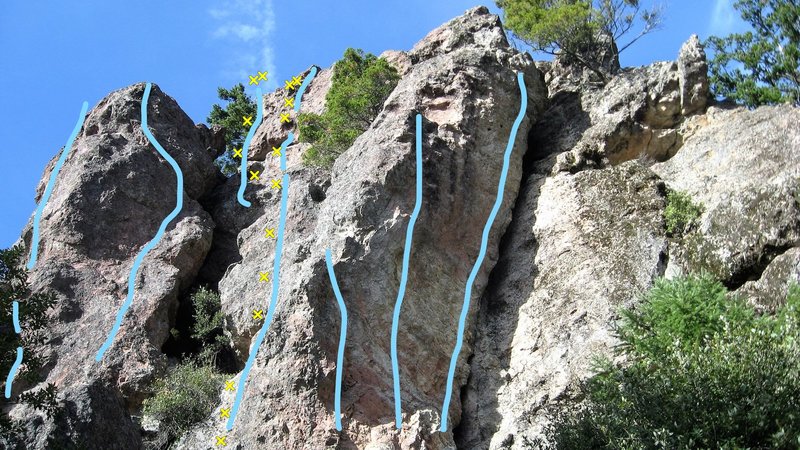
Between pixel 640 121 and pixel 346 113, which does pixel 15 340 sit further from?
pixel 640 121

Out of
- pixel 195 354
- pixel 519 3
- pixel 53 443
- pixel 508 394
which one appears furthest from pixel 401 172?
pixel 519 3

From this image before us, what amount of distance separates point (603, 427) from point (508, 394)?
307 cm

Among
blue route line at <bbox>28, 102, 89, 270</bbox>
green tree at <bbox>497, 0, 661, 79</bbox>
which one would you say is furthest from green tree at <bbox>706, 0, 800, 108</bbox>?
blue route line at <bbox>28, 102, 89, 270</bbox>

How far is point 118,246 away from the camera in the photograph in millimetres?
22094

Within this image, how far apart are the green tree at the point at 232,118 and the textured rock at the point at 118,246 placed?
4898 millimetres

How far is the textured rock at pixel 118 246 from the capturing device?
62.7 ft

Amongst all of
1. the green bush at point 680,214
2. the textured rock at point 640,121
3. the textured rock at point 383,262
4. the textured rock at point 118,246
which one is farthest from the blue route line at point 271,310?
the green bush at point 680,214

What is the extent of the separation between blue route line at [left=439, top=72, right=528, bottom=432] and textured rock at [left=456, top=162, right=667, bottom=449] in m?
0.48

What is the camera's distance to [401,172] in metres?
18.5

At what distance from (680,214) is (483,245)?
3.74 metres

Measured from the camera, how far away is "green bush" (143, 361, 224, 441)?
18.0 metres

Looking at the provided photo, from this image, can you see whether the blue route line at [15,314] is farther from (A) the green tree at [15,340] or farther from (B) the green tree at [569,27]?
(B) the green tree at [569,27]

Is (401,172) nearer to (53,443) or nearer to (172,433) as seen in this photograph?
(172,433)

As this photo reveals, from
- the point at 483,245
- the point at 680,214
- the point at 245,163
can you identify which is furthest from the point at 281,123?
the point at 680,214
